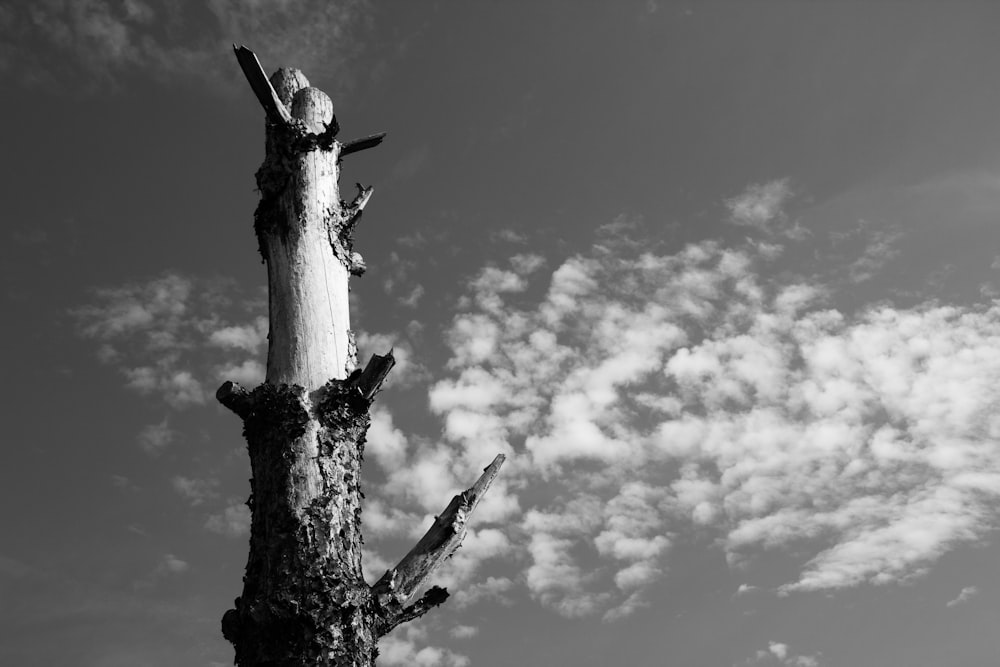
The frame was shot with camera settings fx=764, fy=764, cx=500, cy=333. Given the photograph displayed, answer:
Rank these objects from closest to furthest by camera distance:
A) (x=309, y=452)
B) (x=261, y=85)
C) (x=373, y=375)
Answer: (x=309, y=452) < (x=373, y=375) < (x=261, y=85)

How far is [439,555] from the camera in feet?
13.5

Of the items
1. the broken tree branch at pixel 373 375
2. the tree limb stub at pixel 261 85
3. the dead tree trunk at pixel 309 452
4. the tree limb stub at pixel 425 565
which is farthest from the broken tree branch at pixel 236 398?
the tree limb stub at pixel 261 85

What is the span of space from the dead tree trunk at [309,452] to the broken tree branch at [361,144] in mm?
399

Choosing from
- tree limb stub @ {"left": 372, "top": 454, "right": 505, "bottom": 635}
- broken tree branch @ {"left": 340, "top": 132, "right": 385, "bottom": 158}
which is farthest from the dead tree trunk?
broken tree branch @ {"left": 340, "top": 132, "right": 385, "bottom": 158}

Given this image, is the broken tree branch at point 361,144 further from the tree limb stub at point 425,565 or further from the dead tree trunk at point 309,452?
the tree limb stub at point 425,565

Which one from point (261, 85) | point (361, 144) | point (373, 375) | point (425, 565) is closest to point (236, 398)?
point (373, 375)

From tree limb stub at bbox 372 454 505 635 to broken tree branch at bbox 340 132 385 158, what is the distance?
9.09 feet

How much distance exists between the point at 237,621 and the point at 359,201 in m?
2.87

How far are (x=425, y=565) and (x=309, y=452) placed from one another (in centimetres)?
86

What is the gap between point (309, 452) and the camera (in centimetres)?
399

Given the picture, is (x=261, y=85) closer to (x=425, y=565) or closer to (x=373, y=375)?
(x=373, y=375)

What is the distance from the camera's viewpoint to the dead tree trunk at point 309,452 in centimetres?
360

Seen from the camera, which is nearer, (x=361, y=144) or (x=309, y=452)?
(x=309, y=452)

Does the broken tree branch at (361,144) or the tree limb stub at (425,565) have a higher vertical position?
the broken tree branch at (361,144)
